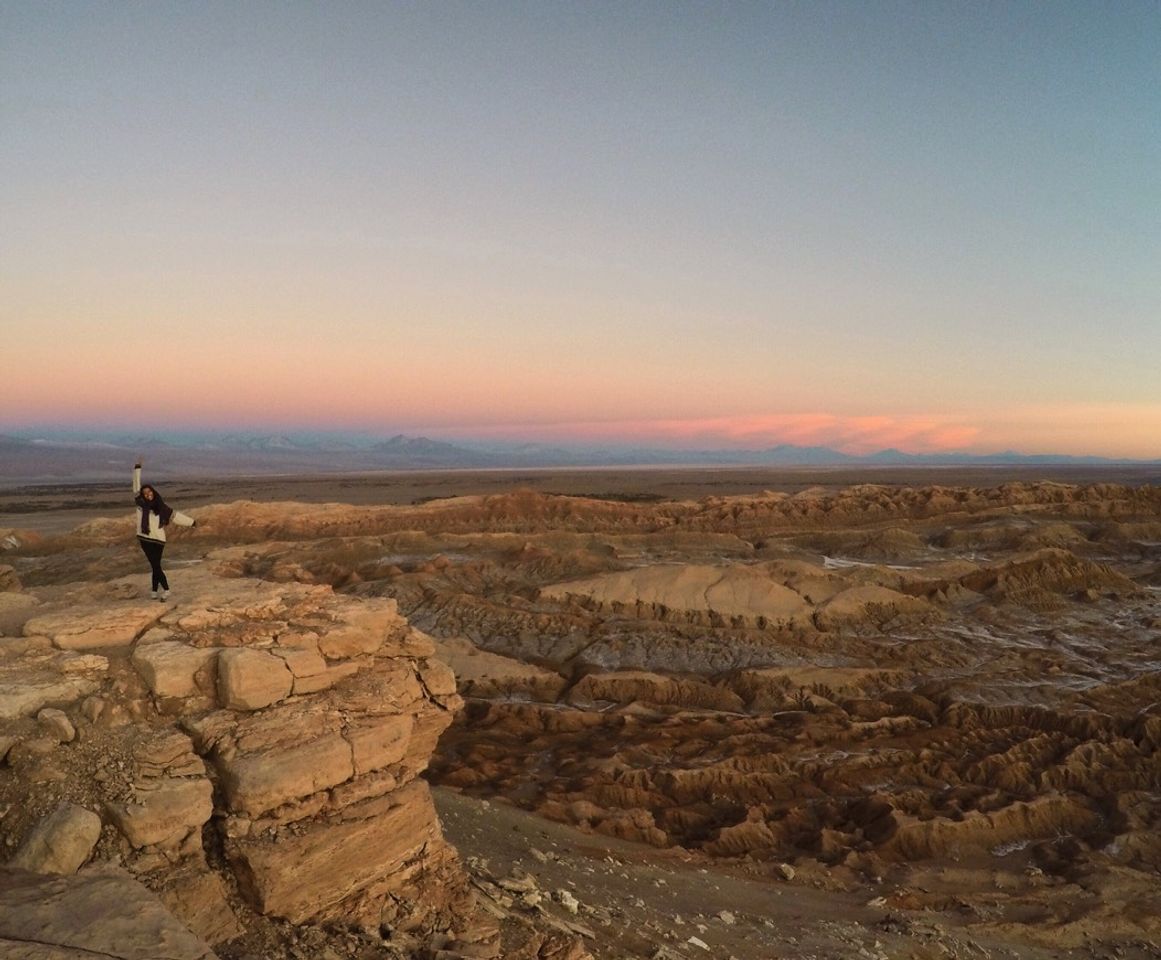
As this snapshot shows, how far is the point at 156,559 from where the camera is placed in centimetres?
771

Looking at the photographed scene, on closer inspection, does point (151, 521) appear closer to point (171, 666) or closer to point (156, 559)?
point (156, 559)

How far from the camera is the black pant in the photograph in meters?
7.43

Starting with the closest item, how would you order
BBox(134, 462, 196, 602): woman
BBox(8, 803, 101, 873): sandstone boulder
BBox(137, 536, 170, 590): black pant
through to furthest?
BBox(8, 803, 101, 873): sandstone boulder
BBox(137, 536, 170, 590): black pant
BBox(134, 462, 196, 602): woman

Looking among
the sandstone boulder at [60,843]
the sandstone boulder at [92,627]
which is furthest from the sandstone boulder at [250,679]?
the sandstone boulder at [60,843]

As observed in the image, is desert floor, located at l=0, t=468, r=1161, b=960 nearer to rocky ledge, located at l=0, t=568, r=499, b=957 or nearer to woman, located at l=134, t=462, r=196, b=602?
woman, located at l=134, t=462, r=196, b=602

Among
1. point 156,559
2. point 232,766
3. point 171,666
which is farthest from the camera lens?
point 156,559

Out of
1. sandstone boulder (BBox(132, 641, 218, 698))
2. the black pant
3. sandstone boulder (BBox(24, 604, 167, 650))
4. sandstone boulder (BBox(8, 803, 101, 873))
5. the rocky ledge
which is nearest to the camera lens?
sandstone boulder (BBox(8, 803, 101, 873))

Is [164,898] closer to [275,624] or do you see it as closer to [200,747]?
[200,747]

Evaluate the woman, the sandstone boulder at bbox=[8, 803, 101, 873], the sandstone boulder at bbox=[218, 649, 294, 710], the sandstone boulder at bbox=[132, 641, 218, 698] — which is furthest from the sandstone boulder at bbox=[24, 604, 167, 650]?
the sandstone boulder at bbox=[8, 803, 101, 873]

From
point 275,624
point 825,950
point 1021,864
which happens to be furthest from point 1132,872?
point 275,624

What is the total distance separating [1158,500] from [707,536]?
23.6 metres

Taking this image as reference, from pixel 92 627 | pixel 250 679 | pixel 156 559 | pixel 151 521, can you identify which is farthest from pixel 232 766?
pixel 151 521

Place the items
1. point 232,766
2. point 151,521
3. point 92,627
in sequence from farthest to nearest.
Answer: point 151,521 → point 92,627 → point 232,766

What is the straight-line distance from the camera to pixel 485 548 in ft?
93.7
